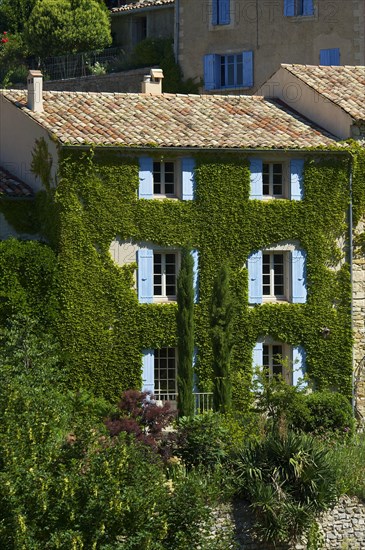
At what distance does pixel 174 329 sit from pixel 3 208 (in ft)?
17.9

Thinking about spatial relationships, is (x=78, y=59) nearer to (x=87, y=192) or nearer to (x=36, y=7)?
(x=36, y=7)

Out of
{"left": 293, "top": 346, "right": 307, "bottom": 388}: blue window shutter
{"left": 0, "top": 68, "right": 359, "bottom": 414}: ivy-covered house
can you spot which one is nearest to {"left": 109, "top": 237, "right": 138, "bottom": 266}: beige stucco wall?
{"left": 0, "top": 68, "right": 359, "bottom": 414}: ivy-covered house

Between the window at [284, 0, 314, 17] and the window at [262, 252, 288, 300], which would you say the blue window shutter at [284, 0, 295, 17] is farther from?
the window at [262, 252, 288, 300]

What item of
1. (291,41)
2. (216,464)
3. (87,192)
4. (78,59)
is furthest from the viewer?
(78,59)

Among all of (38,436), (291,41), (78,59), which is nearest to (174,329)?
(38,436)

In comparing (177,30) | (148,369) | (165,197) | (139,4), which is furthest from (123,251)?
(139,4)

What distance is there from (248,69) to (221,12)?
259 centimetres

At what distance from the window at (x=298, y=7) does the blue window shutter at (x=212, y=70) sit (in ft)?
10.7

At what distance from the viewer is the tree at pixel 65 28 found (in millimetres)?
65812

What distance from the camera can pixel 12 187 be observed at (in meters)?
44.7

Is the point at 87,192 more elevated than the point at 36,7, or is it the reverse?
the point at 36,7

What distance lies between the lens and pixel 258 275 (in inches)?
1756

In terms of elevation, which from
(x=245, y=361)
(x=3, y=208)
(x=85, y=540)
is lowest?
(x=85, y=540)

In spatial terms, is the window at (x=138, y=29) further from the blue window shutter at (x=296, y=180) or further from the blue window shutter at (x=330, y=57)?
the blue window shutter at (x=296, y=180)
